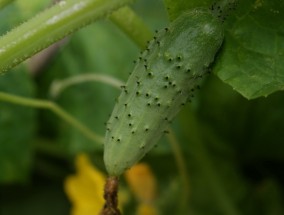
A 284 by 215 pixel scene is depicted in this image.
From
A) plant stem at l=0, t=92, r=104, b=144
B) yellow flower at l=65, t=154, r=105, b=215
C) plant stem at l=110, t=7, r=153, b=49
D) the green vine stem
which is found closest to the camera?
the green vine stem

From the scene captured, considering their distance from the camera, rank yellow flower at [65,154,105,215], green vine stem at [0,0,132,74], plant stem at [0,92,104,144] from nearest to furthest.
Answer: green vine stem at [0,0,132,74]
plant stem at [0,92,104,144]
yellow flower at [65,154,105,215]

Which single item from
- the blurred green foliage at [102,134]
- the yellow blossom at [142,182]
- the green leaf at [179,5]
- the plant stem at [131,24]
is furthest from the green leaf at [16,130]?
the green leaf at [179,5]

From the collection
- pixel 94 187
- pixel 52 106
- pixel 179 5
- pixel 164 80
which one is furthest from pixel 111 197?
pixel 94 187

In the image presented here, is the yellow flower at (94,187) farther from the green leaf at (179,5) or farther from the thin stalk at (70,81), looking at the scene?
the green leaf at (179,5)

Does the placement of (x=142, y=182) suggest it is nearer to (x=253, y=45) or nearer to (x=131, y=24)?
(x=131, y=24)

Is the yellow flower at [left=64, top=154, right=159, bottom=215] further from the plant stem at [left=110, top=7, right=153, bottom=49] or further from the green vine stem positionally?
the green vine stem

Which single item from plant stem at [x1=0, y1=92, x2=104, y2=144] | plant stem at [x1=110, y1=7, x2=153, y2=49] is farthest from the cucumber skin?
plant stem at [x1=0, y1=92, x2=104, y2=144]
